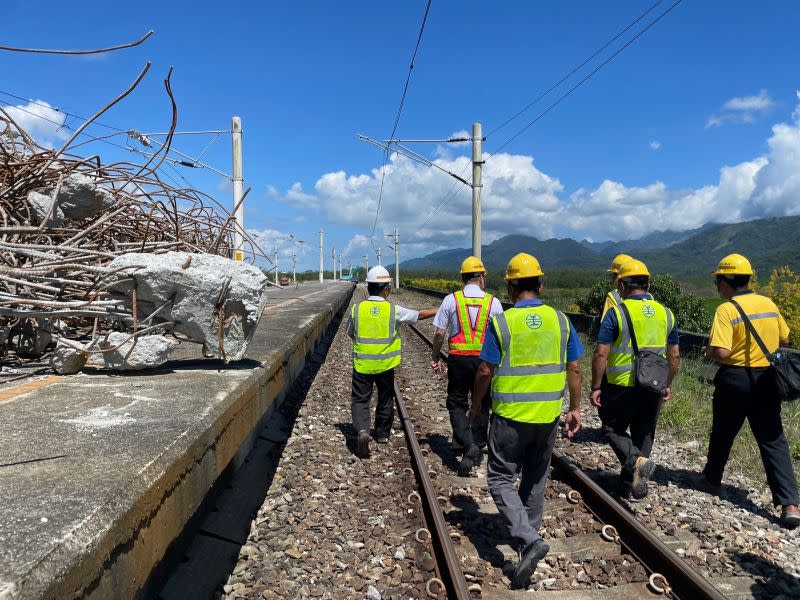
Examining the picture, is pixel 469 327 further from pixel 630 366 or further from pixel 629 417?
pixel 629 417

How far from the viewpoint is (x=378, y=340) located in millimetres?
6121

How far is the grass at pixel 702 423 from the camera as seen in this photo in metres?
5.75

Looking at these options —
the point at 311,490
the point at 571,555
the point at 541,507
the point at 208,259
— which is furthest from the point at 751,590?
→ the point at 208,259

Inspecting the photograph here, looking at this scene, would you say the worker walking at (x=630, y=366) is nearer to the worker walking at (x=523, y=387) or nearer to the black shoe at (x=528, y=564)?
the worker walking at (x=523, y=387)

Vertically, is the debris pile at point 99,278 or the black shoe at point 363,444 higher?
the debris pile at point 99,278

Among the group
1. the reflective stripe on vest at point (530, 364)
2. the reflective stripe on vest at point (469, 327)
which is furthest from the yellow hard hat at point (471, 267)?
the reflective stripe on vest at point (530, 364)

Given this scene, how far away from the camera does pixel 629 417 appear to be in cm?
503

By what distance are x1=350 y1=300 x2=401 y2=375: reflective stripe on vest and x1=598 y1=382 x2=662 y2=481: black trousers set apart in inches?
87.5

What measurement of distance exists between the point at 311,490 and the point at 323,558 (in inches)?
45.8

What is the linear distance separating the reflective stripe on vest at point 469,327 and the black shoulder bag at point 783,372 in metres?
2.29

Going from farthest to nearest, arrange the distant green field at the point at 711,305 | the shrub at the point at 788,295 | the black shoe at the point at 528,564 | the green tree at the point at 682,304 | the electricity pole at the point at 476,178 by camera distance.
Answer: the distant green field at the point at 711,305, the electricity pole at the point at 476,178, the shrub at the point at 788,295, the green tree at the point at 682,304, the black shoe at the point at 528,564

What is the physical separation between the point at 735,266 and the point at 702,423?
3.02 metres

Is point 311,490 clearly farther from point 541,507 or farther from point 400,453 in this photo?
point 541,507

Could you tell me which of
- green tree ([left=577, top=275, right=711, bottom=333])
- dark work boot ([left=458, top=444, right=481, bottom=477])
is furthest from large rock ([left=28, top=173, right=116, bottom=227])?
green tree ([left=577, top=275, right=711, bottom=333])
